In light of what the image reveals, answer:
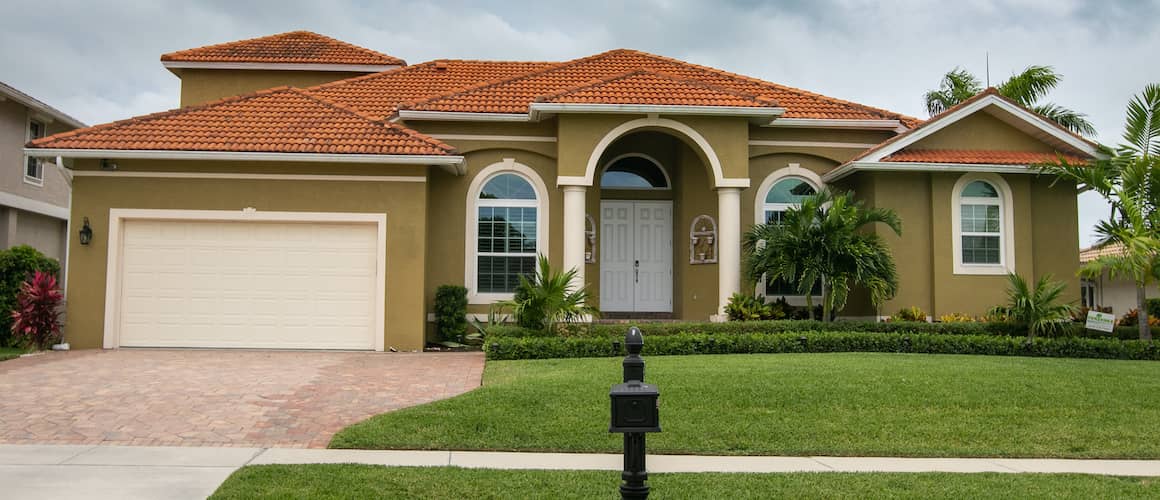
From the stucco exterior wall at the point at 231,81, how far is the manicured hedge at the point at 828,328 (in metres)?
11.0

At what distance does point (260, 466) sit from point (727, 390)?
5.11 m

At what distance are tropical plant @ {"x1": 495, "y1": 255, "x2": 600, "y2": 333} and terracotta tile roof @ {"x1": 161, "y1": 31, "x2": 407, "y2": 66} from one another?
395 inches

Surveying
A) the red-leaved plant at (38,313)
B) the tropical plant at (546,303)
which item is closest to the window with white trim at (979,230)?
the tropical plant at (546,303)

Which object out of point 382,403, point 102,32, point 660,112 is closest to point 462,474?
point 382,403

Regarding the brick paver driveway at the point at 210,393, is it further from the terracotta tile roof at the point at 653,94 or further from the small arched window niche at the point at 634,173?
the small arched window niche at the point at 634,173

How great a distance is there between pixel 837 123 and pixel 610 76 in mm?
4546

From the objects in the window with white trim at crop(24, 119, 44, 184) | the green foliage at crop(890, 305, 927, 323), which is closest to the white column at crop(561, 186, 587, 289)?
the green foliage at crop(890, 305, 927, 323)

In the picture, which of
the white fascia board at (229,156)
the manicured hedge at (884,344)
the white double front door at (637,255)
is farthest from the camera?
the white double front door at (637,255)

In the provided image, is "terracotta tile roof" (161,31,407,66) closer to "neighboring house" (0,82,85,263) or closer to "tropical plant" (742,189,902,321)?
"neighboring house" (0,82,85,263)

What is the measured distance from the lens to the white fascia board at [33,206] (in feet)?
75.2

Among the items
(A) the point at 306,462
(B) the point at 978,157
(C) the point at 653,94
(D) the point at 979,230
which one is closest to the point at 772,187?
(C) the point at 653,94

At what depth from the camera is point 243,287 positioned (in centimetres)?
1488

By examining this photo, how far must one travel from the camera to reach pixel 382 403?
9.84 meters

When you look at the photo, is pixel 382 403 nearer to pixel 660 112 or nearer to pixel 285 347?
pixel 285 347
